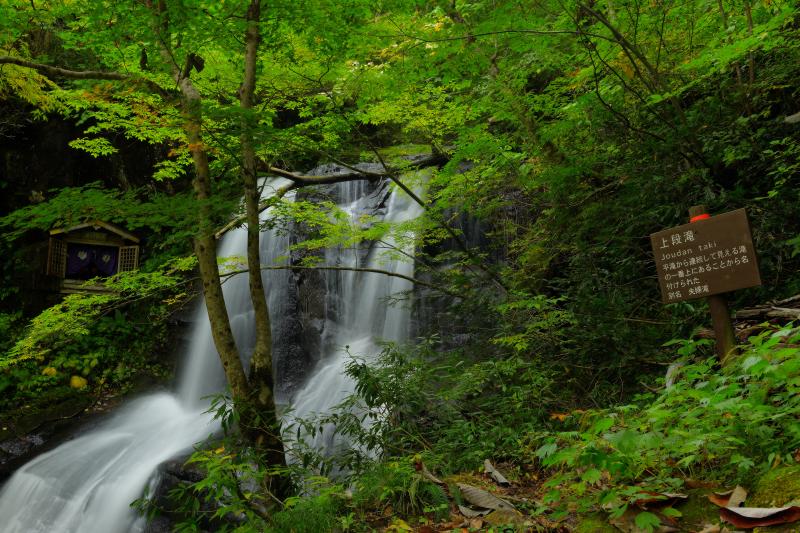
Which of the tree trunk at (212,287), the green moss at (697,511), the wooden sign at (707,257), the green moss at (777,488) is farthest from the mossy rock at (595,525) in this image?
the tree trunk at (212,287)

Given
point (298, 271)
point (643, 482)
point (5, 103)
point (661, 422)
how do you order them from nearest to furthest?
point (643, 482) → point (661, 422) → point (298, 271) → point (5, 103)

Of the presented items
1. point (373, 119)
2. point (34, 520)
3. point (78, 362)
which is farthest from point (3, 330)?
point (373, 119)

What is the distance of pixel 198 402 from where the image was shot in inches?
518

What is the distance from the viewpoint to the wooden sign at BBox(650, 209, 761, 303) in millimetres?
3580

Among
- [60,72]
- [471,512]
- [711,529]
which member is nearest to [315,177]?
[60,72]

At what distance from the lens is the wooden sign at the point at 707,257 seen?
11.7 feet

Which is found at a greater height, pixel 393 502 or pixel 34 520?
pixel 393 502

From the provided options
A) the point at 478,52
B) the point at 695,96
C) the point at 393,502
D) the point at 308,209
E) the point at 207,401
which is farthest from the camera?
the point at 207,401

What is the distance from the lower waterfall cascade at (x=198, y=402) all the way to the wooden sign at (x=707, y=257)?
364 centimetres

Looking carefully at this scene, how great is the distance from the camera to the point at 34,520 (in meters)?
8.80

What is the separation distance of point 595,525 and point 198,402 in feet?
41.3

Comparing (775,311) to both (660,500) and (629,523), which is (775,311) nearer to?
(660,500)

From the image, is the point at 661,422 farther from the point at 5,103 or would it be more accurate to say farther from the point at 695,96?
the point at 5,103

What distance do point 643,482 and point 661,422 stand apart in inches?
16.1
